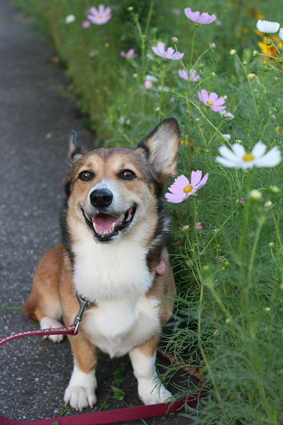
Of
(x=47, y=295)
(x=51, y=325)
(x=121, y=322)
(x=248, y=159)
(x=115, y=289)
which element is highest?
(x=248, y=159)

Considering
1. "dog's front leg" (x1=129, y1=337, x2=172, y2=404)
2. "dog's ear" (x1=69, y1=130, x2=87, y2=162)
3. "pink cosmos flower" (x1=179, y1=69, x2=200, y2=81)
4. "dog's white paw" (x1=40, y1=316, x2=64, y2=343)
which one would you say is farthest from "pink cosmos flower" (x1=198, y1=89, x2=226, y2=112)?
"dog's white paw" (x1=40, y1=316, x2=64, y2=343)

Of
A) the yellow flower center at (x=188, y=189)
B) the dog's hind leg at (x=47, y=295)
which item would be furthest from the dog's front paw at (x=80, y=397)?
the yellow flower center at (x=188, y=189)

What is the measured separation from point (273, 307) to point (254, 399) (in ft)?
1.42

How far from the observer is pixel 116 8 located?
16.5 ft

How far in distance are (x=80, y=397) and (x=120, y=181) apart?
134 cm

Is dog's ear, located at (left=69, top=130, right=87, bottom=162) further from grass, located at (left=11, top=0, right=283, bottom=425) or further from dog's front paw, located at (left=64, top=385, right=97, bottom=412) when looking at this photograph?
dog's front paw, located at (left=64, top=385, right=97, bottom=412)

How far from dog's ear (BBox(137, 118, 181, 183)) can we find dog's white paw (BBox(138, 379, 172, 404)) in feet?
4.21

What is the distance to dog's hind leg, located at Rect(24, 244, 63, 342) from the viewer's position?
10.2 feet

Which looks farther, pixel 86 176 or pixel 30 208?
pixel 30 208

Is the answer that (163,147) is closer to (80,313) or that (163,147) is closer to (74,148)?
(74,148)

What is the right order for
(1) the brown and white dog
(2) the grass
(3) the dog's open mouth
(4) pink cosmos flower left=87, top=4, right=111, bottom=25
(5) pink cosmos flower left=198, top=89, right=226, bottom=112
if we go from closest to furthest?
(2) the grass
(5) pink cosmos flower left=198, top=89, right=226, bottom=112
(3) the dog's open mouth
(1) the brown and white dog
(4) pink cosmos flower left=87, top=4, right=111, bottom=25

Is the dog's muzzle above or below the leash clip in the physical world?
above

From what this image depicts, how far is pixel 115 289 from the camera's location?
2.45 meters

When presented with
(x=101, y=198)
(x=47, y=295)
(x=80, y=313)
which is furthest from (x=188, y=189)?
(x=47, y=295)
